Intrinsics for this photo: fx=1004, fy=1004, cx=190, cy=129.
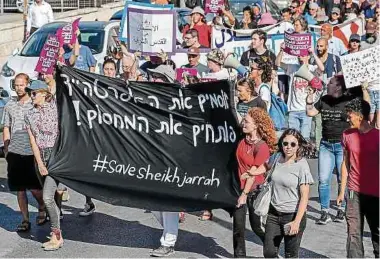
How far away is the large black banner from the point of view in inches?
359

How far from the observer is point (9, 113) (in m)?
10.2

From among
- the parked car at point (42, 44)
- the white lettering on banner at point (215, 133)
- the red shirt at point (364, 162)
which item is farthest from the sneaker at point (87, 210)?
the parked car at point (42, 44)

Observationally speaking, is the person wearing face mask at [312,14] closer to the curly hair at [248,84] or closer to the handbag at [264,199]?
the curly hair at [248,84]

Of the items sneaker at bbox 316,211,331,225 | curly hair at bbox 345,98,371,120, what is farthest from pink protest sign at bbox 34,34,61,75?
curly hair at bbox 345,98,371,120

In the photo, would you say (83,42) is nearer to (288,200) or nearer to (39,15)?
(39,15)

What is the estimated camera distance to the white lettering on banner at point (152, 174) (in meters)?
9.10

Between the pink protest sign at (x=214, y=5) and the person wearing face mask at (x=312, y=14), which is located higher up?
the pink protest sign at (x=214, y=5)

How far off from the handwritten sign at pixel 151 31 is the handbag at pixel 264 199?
5.15m

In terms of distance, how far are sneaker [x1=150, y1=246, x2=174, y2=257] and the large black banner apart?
399mm

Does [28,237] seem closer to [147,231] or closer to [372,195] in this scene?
[147,231]

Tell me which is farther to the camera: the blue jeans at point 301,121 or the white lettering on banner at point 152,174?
the blue jeans at point 301,121

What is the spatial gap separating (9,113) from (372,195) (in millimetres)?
3993

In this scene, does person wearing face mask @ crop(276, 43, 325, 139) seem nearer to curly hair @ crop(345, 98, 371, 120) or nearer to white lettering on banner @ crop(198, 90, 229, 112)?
white lettering on banner @ crop(198, 90, 229, 112)

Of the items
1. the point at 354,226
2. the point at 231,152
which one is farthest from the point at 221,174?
the point at 354,226
